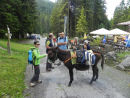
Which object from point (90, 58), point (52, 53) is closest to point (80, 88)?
point (90, 58)

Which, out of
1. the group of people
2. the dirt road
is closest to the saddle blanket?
the group of people

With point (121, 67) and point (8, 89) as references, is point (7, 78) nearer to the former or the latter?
point (8, 89)

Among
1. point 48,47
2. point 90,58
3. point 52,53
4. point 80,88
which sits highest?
point 48,47

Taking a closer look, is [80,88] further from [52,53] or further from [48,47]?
[48,47]

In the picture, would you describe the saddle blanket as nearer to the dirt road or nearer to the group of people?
the group of people

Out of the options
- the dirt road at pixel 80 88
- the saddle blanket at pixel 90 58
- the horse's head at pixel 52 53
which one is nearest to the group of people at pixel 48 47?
the horse's head at pixel 52 53

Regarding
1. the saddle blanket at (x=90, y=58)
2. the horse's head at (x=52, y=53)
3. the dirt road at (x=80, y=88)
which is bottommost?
the dirt road at (x=80, y=88)

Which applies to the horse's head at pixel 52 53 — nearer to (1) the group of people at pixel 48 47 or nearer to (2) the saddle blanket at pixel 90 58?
(1) the group of people at pixel 48 47

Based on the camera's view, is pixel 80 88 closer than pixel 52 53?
No

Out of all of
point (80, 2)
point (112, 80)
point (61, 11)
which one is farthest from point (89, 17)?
point (112, 80)

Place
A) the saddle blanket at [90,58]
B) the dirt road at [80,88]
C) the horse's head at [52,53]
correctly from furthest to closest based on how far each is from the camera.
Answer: the saddle blanket at [90,58] → the horse's head at [52,53] → the dirt road at [80,88]

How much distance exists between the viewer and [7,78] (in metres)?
4.81

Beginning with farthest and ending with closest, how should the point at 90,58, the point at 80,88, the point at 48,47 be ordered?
1. the point at 48,47
2. the point at 90,58
3. the point at 80,88

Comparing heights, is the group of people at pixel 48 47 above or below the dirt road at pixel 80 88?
above
